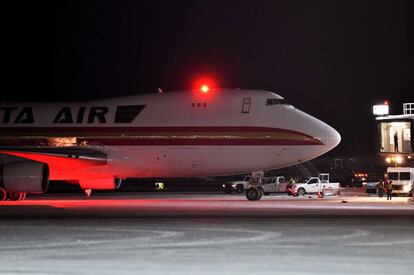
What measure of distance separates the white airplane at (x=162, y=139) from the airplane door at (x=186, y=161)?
0.05 metres

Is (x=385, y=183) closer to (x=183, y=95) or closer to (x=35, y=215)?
(x=183, y=95)

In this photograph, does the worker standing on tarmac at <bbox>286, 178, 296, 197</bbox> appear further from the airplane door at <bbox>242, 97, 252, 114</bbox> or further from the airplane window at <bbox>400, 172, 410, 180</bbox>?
the airplane door at <bbox>242, 97, 252, 114</bbox>

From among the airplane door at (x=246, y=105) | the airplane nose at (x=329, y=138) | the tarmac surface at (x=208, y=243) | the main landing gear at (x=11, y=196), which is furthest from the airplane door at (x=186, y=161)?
the tarmac surface at (x=208, y=243)

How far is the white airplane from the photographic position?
117ft

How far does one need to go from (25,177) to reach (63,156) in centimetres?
254

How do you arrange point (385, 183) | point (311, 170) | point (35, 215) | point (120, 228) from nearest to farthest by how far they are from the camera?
1. point (120, 228)
2. point (35, 215)
3. point (385, 183)
4. point (311, 170)

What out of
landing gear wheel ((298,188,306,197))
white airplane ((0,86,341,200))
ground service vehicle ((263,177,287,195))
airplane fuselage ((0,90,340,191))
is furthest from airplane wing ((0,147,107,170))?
ground service vehicle ((263,177,287,195))

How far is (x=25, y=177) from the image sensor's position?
34531 mm

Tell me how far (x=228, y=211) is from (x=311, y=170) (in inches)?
1489

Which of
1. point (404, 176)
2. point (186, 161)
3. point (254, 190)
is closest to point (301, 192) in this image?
point (404, 176)

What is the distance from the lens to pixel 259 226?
841 inches

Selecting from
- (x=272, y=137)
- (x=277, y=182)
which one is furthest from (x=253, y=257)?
(x=277, y=182)

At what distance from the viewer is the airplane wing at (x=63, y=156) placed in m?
36.5

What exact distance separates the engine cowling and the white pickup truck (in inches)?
867
